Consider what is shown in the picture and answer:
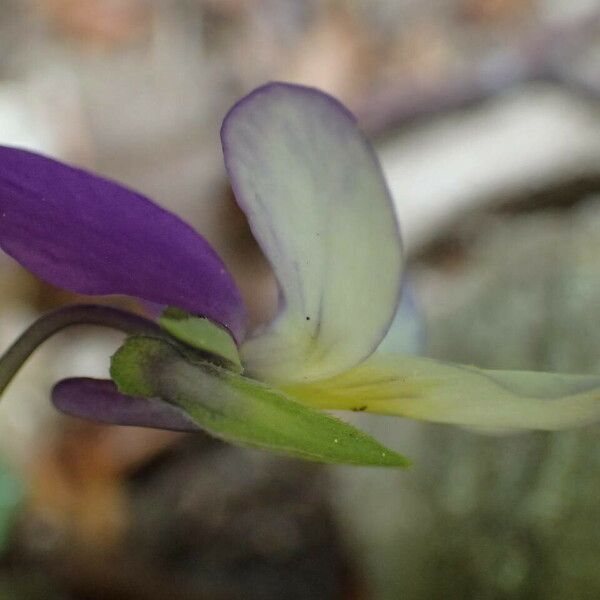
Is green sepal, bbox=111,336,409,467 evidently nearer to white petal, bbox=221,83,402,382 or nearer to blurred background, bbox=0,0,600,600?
white petal, bbox=221,83,402,382

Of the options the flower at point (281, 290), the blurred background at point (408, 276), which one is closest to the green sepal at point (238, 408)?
the flower at point (281, 290)

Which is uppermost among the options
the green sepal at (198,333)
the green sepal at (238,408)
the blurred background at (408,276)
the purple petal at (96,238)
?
the blurred background at (408,276)

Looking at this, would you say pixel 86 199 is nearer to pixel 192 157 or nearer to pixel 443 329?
pixel 443 329

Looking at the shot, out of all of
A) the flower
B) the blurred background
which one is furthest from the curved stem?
the blurred background

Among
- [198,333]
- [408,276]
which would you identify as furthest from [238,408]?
[408,276]

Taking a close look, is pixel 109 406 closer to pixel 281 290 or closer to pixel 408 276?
pixel 281 290

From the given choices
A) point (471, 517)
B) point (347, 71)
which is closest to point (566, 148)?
point (347, 71)

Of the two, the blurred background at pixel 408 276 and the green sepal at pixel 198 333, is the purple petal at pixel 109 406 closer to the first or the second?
the green sepal at pixel 198 333
